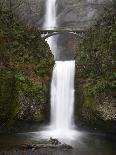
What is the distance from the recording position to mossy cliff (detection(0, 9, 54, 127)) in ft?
84.7

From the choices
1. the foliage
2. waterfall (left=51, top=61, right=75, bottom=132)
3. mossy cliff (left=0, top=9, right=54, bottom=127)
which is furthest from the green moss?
the foliage

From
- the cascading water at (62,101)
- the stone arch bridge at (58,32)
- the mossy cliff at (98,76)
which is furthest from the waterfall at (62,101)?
the stone arch bridge at (58,32)

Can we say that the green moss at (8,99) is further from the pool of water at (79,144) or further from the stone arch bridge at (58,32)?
the stone arch bridge at (58,32)

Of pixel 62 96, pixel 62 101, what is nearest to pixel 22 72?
pixel 62 96

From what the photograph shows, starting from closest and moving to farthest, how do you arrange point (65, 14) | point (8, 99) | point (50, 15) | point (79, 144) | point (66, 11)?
1. point (79, 144)
2. point (8, 99)
3. point (65, 14)
4. point (66, 11)
5. point (50, 15)

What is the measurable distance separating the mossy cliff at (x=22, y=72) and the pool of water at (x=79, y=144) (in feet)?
5.96

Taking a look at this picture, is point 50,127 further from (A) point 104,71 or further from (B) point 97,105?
(A) point 104,71

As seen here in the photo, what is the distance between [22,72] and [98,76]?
5.91m

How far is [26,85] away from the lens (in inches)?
1033

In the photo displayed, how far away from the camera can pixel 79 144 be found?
77.3 ft

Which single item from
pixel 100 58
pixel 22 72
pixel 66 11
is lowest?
pixel 22 72

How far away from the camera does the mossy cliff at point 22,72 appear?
2583 centimetres

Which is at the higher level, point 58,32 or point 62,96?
point 58,32

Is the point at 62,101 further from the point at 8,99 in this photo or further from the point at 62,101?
the point at 8,99
